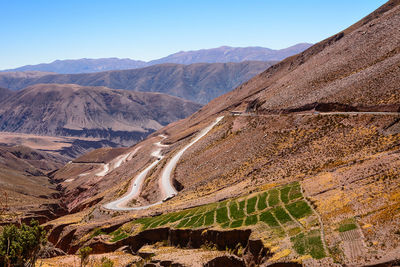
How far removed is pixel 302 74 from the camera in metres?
70.9

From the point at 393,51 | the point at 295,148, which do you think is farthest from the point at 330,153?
the point at 393,51

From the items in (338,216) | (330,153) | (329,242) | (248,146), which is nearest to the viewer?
(329,242)

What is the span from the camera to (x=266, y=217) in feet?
77.2

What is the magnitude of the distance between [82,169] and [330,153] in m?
117

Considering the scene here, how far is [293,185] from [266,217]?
261 inches

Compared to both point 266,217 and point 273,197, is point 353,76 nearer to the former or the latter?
point 273,197

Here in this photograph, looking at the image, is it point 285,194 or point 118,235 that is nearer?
point 285,194

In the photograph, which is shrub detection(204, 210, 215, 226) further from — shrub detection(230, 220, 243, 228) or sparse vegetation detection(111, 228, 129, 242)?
sparse vegetation detection(111, 228, 129, 242)

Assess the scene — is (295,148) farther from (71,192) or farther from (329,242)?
(71,192)

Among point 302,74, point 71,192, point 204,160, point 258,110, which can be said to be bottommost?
point 71,192

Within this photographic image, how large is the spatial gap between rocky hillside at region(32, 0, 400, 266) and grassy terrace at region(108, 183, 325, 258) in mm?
100

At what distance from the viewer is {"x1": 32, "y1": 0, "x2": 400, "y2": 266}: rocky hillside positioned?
18781mm

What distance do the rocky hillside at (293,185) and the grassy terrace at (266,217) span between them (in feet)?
0.33

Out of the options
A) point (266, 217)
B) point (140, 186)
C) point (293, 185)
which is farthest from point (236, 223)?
point (140, 186)
